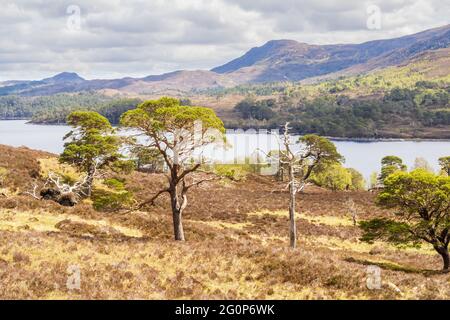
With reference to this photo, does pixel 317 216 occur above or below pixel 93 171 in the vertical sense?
below

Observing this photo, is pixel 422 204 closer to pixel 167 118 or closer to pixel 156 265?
pixel 167 118

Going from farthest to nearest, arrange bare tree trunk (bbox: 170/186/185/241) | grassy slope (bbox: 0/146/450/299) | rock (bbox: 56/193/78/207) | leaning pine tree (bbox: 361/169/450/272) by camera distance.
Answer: rock (bbox: 56/193/78/207)
bare tree trunk (bbox: 170/186/185/241)
leaning pine tree (bbox: 361/169/450/272)
grassy slope (bbox: 0/146/450/299)

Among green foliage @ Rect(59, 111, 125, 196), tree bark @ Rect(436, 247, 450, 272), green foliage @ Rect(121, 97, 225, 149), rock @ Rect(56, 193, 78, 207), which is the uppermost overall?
green foliage @ Rect(121, 97, 225, 149)

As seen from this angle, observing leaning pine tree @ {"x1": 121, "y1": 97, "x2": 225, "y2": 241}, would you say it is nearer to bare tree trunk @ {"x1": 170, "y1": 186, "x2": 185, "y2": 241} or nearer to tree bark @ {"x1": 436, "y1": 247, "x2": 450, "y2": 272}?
bare tree trunk @ {"x1": 170, "y1": 186, "x2": 185, "y2": 241}

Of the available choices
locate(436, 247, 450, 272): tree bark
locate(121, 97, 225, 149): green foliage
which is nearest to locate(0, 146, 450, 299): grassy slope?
locate(436, 247, 450, 272): tree bark

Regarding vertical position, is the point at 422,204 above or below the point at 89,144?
below

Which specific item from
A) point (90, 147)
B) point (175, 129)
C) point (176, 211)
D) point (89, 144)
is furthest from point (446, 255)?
point (89, 144)

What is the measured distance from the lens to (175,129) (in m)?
26.2

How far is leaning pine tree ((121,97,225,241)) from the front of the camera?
25547mm

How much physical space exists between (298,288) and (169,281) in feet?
16.4
